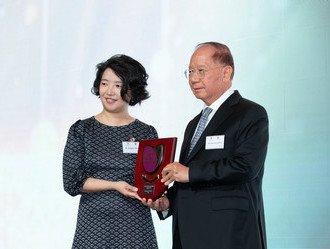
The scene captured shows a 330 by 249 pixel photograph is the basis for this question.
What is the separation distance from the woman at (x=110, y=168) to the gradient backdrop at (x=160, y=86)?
4.77ft

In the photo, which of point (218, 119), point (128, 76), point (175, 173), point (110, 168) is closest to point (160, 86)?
point (128, 76)

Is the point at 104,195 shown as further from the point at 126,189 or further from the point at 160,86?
the point at 160,86

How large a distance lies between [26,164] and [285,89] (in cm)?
201

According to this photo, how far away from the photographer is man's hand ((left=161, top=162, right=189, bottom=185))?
2301 millimetres

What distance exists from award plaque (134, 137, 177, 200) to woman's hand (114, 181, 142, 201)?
19mm

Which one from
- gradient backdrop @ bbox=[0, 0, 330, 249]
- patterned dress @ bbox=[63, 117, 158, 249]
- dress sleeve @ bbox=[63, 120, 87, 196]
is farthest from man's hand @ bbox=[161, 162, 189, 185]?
gradient backdrop @ bbox=[0, 0, 330, 249]

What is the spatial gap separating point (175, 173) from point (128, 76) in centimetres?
54

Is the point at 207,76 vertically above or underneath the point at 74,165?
above

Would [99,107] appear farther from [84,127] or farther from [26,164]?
[84,127]

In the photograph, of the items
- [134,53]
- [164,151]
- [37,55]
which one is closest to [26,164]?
[37,55]

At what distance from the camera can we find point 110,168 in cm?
256

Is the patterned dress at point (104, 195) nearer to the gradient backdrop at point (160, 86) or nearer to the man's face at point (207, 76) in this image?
the man's face at point (207, 76)

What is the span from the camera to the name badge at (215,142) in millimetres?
2330

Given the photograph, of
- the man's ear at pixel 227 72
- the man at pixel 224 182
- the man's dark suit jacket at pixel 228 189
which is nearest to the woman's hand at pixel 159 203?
the man at pixel 224 182
